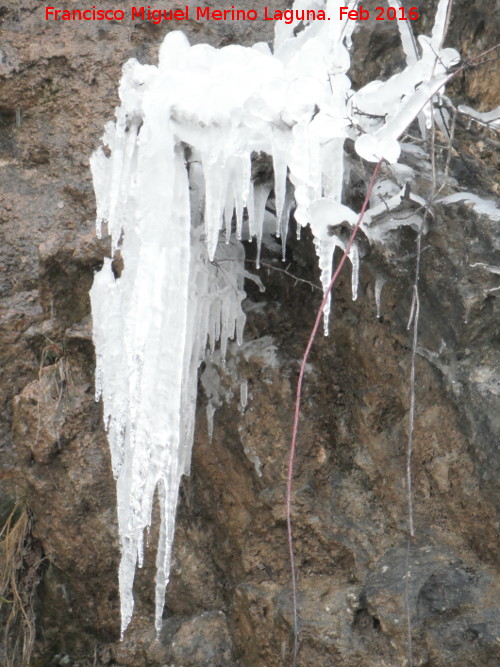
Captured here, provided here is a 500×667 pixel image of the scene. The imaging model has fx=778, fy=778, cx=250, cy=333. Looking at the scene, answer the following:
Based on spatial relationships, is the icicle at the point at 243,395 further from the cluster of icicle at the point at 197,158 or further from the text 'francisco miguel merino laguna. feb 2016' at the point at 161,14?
the text 'francisco miguel merino laguna. feb 2016' at the point at 161,14

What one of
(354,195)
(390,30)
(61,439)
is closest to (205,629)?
(61,439)

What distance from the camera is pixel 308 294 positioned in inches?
112

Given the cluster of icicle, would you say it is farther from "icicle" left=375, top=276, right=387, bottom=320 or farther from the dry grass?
the dry grass

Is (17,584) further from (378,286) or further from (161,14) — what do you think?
(161,14)

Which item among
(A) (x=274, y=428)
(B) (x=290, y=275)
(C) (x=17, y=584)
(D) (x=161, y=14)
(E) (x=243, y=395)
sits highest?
(D) (x=161, y=14)

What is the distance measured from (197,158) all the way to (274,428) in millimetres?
1065

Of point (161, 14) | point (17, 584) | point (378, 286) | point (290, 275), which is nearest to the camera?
point (378, 286)

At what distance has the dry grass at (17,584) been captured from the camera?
306cm

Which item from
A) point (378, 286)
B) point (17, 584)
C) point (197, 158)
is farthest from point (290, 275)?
point (17, 584)

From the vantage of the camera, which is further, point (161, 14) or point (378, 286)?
point (161, 14)

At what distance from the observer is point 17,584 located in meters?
3.12

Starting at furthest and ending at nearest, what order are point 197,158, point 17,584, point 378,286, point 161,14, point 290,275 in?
1. point 161,14
2. point 17,584
3. point 290,275
4. point 378,286
5. point 197,158

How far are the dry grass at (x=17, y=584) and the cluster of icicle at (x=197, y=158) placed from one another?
0.96 meters

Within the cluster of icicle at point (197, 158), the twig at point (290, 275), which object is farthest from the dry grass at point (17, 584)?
the twig at point (290, 275)
